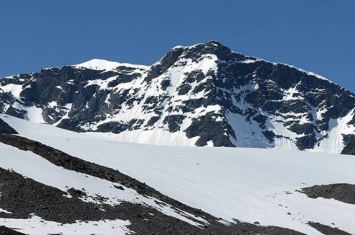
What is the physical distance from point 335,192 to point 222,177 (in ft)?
41.0

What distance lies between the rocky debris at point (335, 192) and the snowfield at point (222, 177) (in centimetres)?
115

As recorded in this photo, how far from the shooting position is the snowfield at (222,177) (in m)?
→ 48.0

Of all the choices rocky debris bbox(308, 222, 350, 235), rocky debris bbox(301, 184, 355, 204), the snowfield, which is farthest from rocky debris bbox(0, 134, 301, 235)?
rocky debris bbox(301, 184, 355, 204)

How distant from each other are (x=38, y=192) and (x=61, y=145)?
94.3 ft

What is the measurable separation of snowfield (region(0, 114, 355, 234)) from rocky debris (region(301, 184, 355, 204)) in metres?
1.15

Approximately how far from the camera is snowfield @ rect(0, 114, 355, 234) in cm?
4803

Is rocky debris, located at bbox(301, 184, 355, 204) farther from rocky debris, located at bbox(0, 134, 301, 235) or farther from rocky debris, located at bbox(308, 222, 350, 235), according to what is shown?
rocky debris, located at bbox(0, 134, 301, 235)

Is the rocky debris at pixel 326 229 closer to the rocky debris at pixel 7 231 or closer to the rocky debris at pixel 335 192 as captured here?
the rocky debris at pixel 335 192

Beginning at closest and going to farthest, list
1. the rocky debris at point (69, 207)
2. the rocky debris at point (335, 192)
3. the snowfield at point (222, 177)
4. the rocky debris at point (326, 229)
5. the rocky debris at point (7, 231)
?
the rocky debris at point (7, 231) → the rocky debris at point (69, 207) → the snowfield at point (222, 177) → the rocky debris at point (326, 229) → the rocky debris at point (335, 192)

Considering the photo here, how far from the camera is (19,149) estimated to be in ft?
160

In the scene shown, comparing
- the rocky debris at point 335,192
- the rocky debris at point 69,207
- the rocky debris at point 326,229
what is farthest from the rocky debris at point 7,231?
the rocky debris at point 335,192

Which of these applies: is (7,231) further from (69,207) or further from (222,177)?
(222,177)

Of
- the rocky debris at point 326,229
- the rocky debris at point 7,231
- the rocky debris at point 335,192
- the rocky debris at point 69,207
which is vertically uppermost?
the rocky debris at point 335,192

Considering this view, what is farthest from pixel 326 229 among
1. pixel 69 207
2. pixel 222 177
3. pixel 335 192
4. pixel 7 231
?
pixel 7 231
